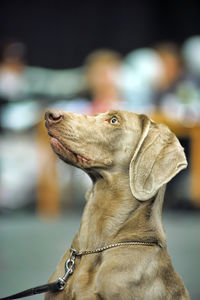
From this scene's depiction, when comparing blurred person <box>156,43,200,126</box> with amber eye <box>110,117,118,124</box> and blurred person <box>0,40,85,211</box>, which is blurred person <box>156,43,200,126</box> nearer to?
blurred person <box>0,40,85,211</box>

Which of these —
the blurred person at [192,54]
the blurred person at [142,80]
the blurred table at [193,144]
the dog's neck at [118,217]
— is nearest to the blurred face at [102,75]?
the blurred person at [142,80]

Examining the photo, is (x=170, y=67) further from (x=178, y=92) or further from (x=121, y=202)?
(x=121, y=202)

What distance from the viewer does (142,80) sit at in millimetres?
7402

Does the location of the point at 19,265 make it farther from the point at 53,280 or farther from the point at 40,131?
the point at 40,131

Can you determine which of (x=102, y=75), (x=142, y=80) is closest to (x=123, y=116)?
(x=102, y=75)

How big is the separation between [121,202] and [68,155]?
27cm

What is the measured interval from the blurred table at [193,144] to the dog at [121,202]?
4328 mm

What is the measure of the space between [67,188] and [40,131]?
3.26 ft

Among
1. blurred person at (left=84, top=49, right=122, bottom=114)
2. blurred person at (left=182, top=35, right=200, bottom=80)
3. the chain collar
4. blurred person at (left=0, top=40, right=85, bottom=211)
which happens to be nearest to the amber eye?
the chain collar

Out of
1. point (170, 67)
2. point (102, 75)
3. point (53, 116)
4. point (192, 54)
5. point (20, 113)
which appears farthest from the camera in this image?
point (20, 113)

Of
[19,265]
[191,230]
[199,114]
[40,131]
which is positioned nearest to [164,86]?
[199,114]

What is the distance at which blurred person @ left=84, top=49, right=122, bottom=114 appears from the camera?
670 centimetres

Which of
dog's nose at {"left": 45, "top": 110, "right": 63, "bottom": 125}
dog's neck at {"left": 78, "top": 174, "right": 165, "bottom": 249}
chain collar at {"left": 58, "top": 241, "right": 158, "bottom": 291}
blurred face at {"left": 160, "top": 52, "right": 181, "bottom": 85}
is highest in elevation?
dog's nose at {"left": 45, "top": 110, "right": 63, "bottom": 125}

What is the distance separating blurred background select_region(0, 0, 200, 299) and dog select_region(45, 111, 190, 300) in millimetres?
3244
